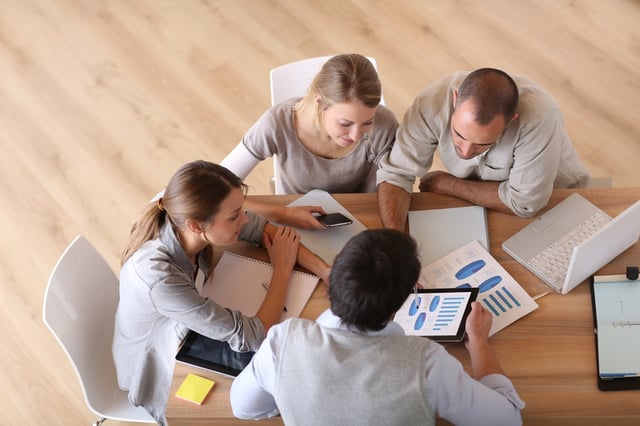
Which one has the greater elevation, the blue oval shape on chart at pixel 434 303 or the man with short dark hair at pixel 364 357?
the man with short dark hair at pixel 364 357

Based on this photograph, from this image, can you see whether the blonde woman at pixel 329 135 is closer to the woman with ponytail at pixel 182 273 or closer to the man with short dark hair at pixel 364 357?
the woman with ponytail at pixel 182 273

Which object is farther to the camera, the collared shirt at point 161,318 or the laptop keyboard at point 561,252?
the laptop keyboard at point 561,252

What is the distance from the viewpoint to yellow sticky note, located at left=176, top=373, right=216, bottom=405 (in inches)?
64.6

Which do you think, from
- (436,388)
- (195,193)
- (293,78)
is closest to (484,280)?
(436,388)

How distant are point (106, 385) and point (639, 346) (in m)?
1.44

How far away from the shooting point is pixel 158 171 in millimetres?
3182

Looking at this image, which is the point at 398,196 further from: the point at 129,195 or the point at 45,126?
the point at 45,126

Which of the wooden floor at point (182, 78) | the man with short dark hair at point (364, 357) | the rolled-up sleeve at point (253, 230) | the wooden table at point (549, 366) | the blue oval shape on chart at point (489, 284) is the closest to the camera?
the man with short dark hair at point (364, 357)

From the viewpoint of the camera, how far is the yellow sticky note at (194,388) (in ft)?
5.38

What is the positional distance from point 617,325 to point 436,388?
0.63m

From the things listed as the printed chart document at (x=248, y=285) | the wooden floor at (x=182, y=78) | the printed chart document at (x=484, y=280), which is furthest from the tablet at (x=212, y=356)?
the wooden floor at (x=182, y=78)

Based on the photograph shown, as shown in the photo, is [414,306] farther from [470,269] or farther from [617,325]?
[617,325]

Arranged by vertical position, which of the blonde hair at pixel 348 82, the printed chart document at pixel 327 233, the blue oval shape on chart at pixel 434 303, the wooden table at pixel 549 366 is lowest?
the wooden table at pixel 549 366

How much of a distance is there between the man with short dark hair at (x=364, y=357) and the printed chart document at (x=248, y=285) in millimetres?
426
